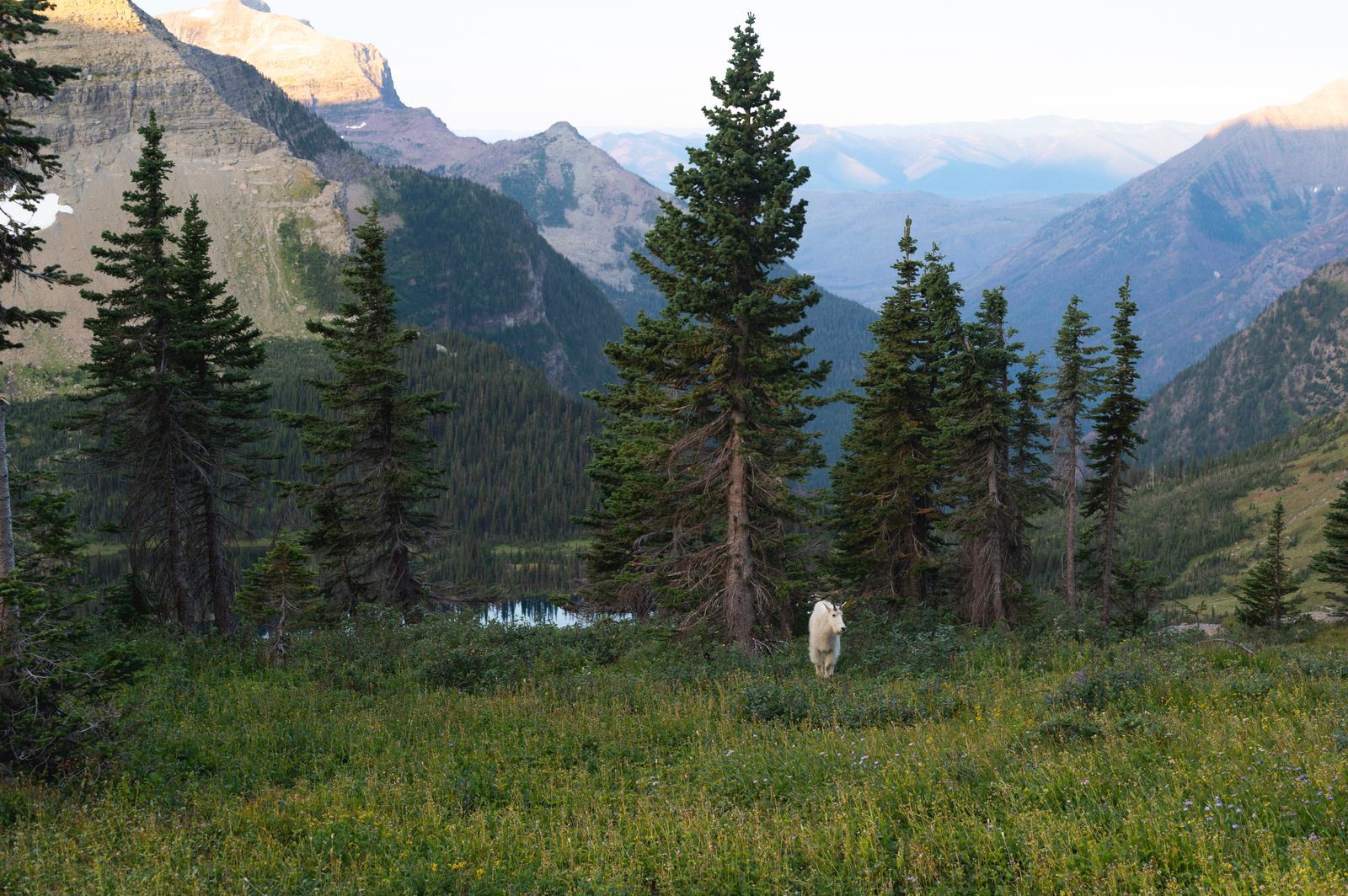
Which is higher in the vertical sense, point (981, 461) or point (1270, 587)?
point (981, 461)

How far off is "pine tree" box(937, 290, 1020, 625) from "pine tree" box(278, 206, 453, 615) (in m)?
18.5

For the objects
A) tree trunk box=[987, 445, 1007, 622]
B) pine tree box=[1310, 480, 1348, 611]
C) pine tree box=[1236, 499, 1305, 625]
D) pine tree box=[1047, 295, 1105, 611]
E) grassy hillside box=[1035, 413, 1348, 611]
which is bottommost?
grassy hillside box=[1035, 413, 1348, 611]

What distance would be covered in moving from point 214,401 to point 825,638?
82.3 feet

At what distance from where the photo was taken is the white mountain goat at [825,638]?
721 inches

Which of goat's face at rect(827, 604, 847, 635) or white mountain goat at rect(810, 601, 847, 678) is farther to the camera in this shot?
white mountain goat at rect(810, 601, 847, 678)

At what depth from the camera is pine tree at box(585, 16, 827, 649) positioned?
861 inches

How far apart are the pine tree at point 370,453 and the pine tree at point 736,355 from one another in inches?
475

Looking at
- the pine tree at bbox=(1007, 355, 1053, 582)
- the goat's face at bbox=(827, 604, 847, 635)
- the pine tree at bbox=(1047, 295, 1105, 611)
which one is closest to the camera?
the goat's face at bbox=(827, 604, 847, 635)

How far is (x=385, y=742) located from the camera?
47.3ft

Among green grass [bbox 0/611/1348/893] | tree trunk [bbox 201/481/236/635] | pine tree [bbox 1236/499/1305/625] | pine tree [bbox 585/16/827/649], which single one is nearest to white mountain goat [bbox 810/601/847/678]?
green grass [bbox 0/611/1348/893]

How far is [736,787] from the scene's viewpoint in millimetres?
11172

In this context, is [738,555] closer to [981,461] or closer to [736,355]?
[736,355]

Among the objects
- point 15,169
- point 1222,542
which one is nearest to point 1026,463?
point 15,169

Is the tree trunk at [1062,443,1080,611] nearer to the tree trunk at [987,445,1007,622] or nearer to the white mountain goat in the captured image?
the tree trunk at [987,445,1007,622]
